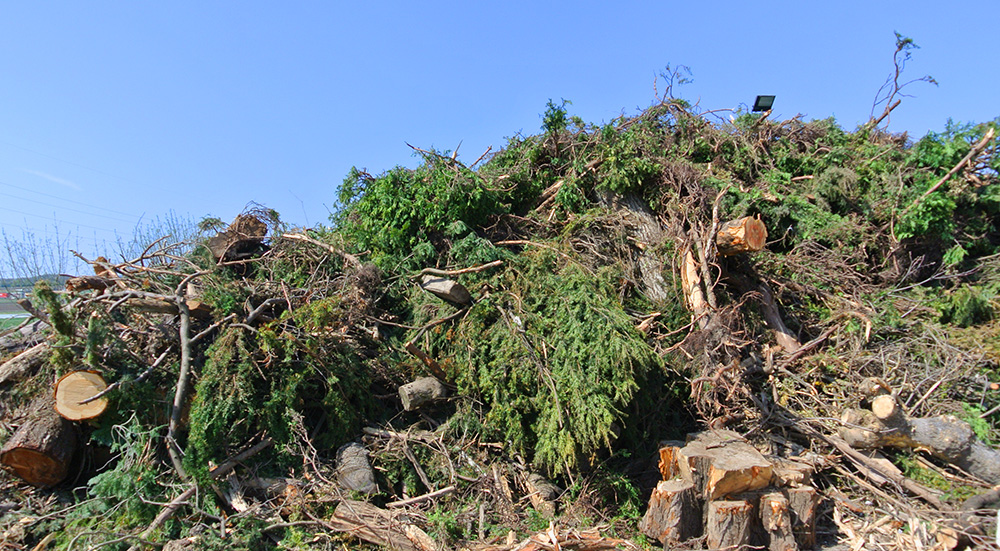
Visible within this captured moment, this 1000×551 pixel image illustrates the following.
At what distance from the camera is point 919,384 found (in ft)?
17.2

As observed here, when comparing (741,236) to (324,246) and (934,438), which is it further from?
(324,246)

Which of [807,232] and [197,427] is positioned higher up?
[807,232]

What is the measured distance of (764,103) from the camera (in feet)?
28.0

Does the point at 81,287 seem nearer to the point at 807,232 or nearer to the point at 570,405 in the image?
the point at 570,405

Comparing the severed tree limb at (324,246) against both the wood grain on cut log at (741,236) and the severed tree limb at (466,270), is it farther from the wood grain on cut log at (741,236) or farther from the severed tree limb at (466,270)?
the wood grain on cut log at (741,236)

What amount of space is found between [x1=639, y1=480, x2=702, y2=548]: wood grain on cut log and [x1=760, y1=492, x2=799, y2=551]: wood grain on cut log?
0.48 metres

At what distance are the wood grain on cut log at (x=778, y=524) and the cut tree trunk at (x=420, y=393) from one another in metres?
2.86

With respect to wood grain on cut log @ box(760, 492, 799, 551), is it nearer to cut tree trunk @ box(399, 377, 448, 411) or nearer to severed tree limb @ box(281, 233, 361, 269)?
cut tree trunk @ box(399, 377, 448, 411)

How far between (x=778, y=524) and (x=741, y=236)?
281cm

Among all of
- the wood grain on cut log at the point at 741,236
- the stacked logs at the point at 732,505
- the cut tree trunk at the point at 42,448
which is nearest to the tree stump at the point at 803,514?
the stacked logs at the point at 732,505

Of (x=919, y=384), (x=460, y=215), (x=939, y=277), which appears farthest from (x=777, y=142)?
(x=460, y=215)

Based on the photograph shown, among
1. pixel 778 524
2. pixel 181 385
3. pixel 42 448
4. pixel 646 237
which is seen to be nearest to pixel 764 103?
pixel 646 237

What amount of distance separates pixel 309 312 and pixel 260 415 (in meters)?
1.03

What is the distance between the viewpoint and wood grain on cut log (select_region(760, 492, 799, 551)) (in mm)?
4164
